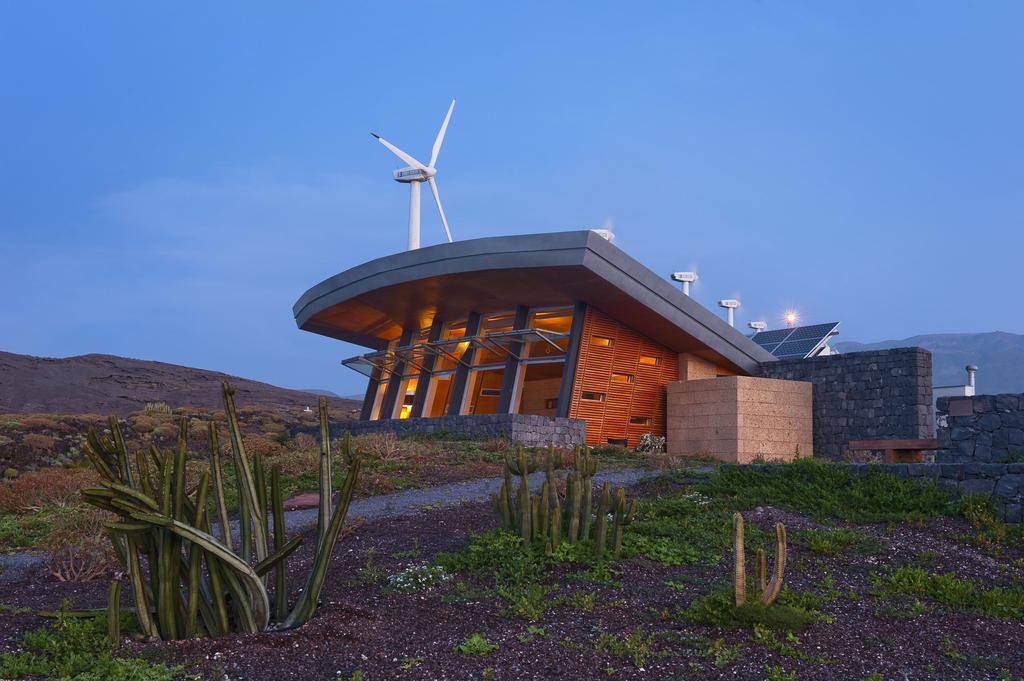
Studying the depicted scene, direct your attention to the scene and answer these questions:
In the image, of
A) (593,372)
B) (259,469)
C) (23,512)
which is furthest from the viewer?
(593,372)

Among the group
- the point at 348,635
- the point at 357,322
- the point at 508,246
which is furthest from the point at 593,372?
the point at 348,635

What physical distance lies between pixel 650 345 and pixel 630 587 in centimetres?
2261

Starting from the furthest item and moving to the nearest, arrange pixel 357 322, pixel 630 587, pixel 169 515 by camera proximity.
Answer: pixel 357 322
pixel 630 587
pixel 169 515

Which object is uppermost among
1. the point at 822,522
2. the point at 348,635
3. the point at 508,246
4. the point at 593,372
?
the point at 508,246

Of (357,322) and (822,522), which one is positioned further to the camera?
(357,322)

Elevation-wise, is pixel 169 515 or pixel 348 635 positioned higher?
pixel 169 515

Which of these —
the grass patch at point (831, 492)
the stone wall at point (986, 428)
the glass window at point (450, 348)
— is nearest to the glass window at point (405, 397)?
the glass window at point (450, 348)

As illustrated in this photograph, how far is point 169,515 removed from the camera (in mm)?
7199

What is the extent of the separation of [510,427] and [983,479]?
1372cm

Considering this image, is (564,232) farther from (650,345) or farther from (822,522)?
(822,522)

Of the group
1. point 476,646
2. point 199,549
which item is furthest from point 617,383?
point 199,549

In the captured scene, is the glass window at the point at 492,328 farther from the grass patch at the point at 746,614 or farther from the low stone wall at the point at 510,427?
the grass patch at the point at 746,614

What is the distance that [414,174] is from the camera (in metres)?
38.7

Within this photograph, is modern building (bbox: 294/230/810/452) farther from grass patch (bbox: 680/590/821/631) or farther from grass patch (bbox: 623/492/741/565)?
grass patch (bbox: 680/590/821/631)
